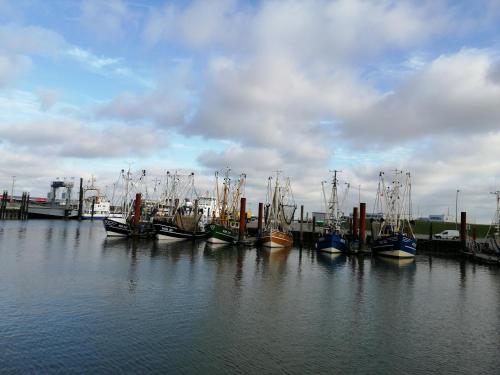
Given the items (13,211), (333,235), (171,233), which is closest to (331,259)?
(333,235)

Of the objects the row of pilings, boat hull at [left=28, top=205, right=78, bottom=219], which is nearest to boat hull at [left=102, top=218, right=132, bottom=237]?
the row of pilings

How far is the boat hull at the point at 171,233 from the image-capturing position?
87.2 metres

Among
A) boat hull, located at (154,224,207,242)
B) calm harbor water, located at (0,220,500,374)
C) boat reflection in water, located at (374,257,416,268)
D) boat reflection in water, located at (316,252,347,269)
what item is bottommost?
calm harbor water, located at (0,220,500,374)

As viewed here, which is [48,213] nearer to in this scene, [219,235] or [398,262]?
[219,235]

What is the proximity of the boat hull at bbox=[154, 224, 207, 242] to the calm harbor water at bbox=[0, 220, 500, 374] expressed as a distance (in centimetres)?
3608

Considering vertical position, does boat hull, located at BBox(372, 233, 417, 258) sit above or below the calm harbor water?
above

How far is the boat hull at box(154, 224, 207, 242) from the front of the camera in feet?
286

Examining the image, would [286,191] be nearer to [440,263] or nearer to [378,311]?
[440,263]

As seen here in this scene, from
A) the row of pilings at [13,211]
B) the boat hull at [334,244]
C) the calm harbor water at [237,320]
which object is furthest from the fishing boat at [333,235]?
the row of pilings at [13,211]

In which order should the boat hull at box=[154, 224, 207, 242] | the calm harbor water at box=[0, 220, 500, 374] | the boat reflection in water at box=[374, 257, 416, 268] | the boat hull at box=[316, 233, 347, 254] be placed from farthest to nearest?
1. the boat hull at box=[154, 224, 207, 242]
2. the boat hull at box=[316, 233, 347, 254]
3. the boat reflection in water at box=[374, 257, 416, 268]
4. the calm harbor water at box=[0, 220, 500, 374]

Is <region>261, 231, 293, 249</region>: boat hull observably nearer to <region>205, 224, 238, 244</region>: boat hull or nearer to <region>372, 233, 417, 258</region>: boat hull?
<region>205, 224, 238, 244</region>: boat hull

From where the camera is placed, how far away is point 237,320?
2711 centimetres

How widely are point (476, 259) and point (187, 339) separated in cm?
5845

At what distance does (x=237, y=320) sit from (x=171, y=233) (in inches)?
2527
